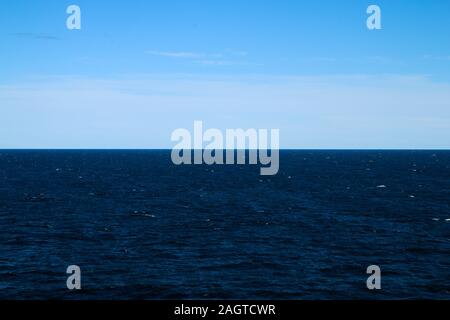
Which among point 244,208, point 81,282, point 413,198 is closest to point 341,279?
point 81,282

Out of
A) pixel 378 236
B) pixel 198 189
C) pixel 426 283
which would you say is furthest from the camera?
pixel 198 189

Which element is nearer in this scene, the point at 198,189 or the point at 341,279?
the point at 341,279

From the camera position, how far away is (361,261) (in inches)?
1686

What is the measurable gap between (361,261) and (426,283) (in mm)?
7523

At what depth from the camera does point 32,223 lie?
6091 cm

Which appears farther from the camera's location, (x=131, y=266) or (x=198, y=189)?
(x=198, y=189)

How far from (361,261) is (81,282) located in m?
26.5

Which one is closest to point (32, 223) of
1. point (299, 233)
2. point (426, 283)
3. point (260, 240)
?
point (260, 240)
